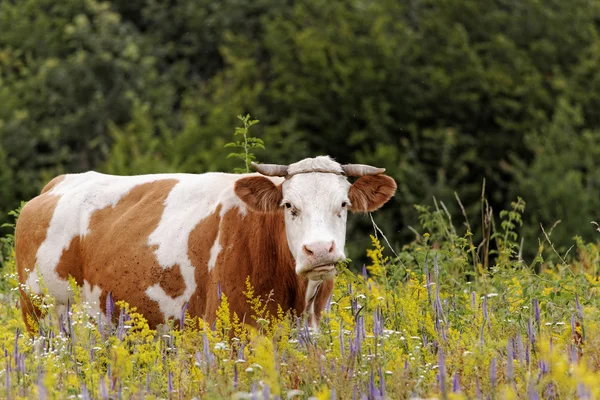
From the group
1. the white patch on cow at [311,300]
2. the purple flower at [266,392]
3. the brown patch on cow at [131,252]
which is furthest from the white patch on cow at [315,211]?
the purple flower at [266,392]

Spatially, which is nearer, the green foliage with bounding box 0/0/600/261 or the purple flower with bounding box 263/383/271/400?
the purple flower with bounding box 263/383/271/400

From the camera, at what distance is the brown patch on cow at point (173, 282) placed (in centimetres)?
772

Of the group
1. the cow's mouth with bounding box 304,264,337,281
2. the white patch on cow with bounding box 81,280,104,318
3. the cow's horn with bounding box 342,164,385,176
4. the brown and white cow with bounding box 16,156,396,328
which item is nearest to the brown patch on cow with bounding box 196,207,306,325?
the brown and white cow with bounding box 16,156,396,328

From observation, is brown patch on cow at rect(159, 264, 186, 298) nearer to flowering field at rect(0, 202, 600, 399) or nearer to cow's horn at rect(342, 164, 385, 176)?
flowering field at rect(0, 202, 600, 399)

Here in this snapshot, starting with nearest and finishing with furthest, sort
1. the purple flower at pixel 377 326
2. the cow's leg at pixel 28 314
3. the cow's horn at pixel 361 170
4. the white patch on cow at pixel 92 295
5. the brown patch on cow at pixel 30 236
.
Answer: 1. the purple flower at pixel 377 326
2. the cow's horn at pixel 361 170
3. the white patch on cow at pixel 92 295
4. the cow's leg at pixel 28 314
5. the brown patch on cow at pixel 30 236

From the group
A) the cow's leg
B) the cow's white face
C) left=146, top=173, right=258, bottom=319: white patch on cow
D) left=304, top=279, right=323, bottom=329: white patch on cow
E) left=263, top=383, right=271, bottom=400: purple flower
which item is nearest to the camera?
left=263, top=383, right=271, bottom=400: purple flower

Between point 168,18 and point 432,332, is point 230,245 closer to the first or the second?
point 432,332

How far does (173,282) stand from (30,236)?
1.66 metres

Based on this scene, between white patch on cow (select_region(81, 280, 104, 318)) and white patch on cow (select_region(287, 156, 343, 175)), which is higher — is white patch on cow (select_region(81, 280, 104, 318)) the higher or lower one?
the lower one

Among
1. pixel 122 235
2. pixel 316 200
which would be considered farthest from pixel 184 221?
pixel 316 200

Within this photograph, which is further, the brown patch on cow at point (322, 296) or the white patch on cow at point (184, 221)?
the white patch on cow at point (184, 221)

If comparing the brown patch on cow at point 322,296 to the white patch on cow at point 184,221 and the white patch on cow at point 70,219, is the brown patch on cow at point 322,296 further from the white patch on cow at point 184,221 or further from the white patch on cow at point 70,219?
the white patch on cow at point 70,219

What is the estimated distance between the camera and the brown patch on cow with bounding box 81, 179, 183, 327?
7.84m

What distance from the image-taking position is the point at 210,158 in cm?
3425
